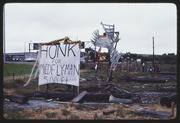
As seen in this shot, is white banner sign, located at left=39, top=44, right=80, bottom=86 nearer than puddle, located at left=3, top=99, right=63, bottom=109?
No

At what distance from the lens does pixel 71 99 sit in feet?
35.3

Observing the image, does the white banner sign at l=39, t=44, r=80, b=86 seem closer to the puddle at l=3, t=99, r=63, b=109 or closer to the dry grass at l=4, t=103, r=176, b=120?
the puddle at l=3, t=99, r=63, b=109

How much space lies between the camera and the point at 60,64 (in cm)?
1050

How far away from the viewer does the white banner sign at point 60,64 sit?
1029 cm

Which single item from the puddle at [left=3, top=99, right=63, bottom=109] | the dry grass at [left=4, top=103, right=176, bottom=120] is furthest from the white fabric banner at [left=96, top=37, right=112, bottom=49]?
the dry grass at [left=4, top=103, right=176, bottom=120]

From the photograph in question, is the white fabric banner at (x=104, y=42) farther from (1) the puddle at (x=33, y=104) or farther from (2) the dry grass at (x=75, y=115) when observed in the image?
(2) the dry grass at (x=75, y=115)

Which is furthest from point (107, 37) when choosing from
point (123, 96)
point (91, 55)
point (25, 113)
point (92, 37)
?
point (91, 55)

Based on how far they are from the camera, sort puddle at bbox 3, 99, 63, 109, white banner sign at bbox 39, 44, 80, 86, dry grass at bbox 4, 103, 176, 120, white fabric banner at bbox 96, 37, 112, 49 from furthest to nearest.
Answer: white fabric banner at bbox 96, 37, 112, 49 < white banner sign at bbox 39, 44, 80, 86 < puddle at bbox 3, 99, 63, 109 < dry grass at bbox 4, 103, 176, 120

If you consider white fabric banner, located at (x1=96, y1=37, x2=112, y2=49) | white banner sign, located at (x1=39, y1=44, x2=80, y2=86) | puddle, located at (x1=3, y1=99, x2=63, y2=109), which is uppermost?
white fabric banner, located at (x1=96, y1=37, x2=112, y2=49)

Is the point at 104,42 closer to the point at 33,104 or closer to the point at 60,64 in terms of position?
the point at 60,64

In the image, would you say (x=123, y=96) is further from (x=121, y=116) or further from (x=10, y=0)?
(x=10, y=0)

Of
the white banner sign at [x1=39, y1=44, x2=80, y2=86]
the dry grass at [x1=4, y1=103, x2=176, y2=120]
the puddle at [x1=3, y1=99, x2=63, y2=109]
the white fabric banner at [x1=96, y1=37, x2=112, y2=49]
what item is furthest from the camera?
the white fabric banner at [x1=96, y1=37, x2=112, y2=49]

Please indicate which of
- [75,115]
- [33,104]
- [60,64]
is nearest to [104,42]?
[60,64]

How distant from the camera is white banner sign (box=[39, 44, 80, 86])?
1029 centimetres
